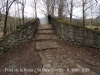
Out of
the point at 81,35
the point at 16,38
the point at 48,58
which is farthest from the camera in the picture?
the point at 81,35

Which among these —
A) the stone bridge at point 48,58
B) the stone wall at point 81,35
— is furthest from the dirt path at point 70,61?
the stone wall at point 81,35

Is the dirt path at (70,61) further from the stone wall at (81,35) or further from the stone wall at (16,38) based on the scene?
the stone wall at (16,38)

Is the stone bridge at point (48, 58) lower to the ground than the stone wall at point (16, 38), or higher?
lower

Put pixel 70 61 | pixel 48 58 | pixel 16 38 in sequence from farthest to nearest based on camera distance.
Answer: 1. pixel 16 38
2. pixel 48 58
3. pixel 70 61

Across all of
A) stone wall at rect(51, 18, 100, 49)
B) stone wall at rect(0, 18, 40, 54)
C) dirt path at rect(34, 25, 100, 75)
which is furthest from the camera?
stone wall at rect(51, 18, 100, 49)

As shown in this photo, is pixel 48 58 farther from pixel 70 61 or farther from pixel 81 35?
pixel 81 35

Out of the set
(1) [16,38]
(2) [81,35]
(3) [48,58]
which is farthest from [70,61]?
(1) [16,38]

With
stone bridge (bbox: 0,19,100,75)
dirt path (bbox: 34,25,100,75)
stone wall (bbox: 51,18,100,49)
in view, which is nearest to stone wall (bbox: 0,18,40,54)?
stone bridge (bbox: 0,19,100,75)

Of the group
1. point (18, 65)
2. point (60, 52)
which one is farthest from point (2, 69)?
point (60, 52)

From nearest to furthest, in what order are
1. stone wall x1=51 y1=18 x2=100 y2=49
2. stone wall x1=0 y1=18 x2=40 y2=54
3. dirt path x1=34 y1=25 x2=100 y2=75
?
dirt path x1=34 y1=25 x2=100 y2=75 → stone wall x1=0 y1=18 x2=40 y2=54 → stone wall x1=51 y1=18 x2=100 y2=49

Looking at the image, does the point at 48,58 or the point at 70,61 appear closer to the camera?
the point at 70,61

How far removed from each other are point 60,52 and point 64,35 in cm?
205

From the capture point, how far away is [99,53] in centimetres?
500

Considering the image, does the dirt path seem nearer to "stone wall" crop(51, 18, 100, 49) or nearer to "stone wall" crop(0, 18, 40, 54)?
"stone wall" crop(51, 18, 100, 49)
